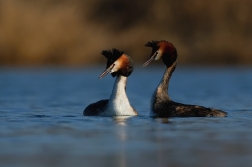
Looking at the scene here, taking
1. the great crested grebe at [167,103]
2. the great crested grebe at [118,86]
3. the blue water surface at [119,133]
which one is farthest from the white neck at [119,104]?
the great crested grebe at [167,103]

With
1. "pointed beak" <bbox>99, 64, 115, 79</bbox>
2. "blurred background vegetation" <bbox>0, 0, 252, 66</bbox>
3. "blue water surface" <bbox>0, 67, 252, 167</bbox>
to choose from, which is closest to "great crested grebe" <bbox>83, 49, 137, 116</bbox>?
"pointed beak" <bbox>99, 64, 115, 79</bbox>

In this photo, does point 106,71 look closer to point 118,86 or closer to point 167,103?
point 118,86

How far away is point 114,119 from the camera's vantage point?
43.3 ft

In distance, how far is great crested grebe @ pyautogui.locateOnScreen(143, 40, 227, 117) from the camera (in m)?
13.5

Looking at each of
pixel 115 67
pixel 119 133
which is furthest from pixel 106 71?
pixel 119 133

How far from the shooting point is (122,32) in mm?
34875

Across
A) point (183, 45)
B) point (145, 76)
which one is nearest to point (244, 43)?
point (183, 45)

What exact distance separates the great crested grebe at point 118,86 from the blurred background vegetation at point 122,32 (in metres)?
18.2

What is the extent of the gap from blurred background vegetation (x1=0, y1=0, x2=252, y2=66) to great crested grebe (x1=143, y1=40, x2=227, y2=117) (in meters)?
18.0

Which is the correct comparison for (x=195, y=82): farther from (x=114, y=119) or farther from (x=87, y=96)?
(x=114, y=119)

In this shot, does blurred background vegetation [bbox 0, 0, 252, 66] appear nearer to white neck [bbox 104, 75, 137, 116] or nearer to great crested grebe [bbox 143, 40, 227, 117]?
great crested grebe [bbox 143, 40, 227, 117]

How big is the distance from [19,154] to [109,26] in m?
26.2

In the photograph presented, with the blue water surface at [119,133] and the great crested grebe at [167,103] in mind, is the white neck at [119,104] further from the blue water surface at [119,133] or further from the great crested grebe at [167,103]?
the great crested grebe at [167,103]

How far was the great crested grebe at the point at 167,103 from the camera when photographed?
1352 cm
